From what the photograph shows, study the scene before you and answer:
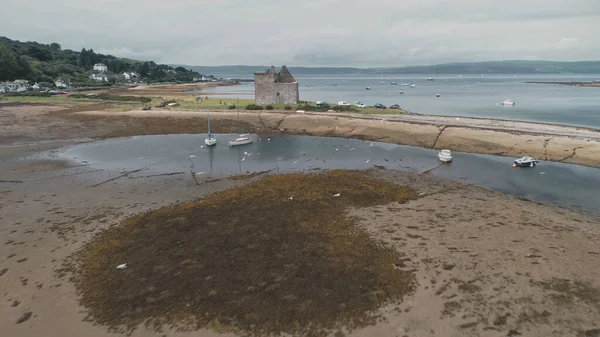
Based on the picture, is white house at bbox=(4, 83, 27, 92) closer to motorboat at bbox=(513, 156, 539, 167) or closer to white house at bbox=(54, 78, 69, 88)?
white house at bbox=(54, 78, 69, 88)

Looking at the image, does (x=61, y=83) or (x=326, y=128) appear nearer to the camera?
Answer: (x=326, y=128)

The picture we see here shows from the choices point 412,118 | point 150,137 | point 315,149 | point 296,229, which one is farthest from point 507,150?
point 150,137

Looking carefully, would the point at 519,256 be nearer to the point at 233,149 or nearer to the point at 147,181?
the point at 147,181

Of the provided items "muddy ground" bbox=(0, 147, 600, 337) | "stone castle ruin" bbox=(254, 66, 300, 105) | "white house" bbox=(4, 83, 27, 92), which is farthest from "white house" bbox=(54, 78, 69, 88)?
"muddy ground" bbox=(0, 147, 600, 337)

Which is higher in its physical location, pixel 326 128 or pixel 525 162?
pixel 326 128

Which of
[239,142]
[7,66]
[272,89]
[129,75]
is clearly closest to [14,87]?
[7,66]

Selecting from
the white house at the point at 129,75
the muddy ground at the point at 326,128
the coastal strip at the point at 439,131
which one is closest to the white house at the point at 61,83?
the white house at the point at 129,75

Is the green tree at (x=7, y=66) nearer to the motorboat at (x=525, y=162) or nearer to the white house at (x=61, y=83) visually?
the white house at (x=61, y=83)

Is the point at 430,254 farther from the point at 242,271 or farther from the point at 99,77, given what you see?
the point at 99,77

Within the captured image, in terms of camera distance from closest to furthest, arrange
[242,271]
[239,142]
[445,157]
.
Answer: [242,271], [445,157], [239,142]
